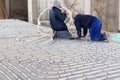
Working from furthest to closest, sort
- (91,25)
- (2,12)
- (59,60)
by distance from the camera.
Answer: (2,12) < (91,25) < (59,60)

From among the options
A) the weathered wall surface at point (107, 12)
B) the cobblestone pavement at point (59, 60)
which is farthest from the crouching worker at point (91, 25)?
the weathered wall surface at point (107, 12)

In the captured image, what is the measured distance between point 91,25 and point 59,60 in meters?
1.98

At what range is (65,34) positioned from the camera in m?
7.09

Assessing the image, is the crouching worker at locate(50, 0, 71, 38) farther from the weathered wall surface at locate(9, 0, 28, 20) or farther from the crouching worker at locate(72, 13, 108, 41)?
the weathered wall surface at locate(9, 0, 28, 20)

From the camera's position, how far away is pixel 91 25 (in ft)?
21.0

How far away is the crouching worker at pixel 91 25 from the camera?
20.9 feet

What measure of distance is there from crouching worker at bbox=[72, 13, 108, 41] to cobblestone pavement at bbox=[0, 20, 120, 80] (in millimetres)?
254

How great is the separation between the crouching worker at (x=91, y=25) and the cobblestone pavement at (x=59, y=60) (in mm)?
254

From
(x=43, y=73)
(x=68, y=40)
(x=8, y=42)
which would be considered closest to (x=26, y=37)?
(x=8, y=42)

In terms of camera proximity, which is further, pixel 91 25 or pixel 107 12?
pixel 107 12

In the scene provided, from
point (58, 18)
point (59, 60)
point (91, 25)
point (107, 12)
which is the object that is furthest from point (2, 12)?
point (59, 60)

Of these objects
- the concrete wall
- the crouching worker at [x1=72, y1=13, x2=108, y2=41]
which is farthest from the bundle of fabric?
the crouching worker at [x1=72, y1=13, x2=108, y2=41]

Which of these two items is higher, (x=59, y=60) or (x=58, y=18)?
(x=58, y=18)

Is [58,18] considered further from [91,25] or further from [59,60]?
[59,60]
